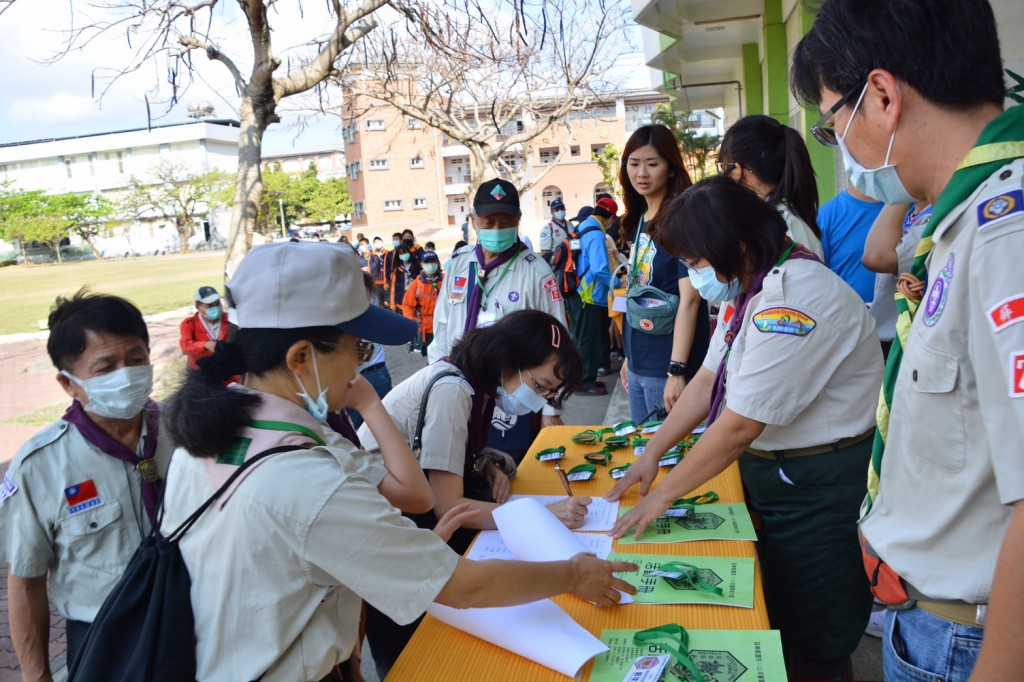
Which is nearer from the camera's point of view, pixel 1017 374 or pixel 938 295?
pixel 1017 374

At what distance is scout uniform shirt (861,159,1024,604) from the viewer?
2.81 ft

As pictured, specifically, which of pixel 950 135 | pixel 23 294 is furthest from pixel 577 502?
pixel 23 294

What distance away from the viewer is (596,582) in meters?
1.56

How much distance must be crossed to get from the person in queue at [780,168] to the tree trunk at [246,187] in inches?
114

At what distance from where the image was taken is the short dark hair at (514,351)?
7.68 feet

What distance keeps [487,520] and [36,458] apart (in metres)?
1.15

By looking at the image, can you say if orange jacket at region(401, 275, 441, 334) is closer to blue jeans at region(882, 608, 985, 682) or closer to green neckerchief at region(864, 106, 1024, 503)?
blue jeans at region(882, 608, 985, 682)

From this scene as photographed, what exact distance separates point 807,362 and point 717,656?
0.71 metres

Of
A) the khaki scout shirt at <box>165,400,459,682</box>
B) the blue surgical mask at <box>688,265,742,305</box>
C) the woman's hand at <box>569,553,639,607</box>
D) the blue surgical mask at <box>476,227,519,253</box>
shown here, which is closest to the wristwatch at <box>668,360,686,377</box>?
the blue surgical mask at <box>688,265,742,305</box>

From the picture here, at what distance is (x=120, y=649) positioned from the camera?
121 cm

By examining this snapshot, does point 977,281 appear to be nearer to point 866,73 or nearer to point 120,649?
point 866,73

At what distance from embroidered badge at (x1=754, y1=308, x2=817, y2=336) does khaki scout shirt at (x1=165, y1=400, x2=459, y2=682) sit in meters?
0.97

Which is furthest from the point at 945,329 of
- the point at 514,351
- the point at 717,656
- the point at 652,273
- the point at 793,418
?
the point at 652,273

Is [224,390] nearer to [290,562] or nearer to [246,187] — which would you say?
[290,562]
